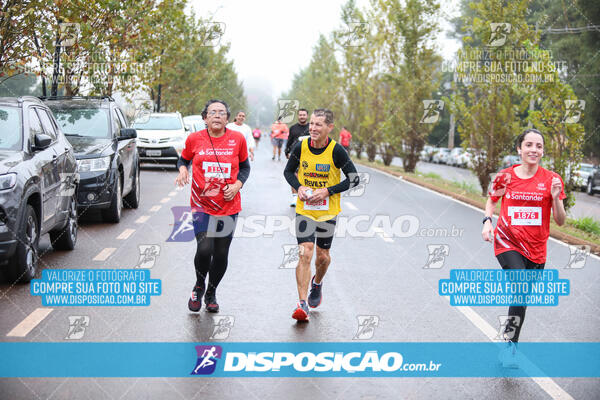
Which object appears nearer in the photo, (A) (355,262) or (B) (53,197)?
(B) (53,197)

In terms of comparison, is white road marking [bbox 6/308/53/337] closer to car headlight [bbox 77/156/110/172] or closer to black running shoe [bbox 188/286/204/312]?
black running shoe [bbox 188/286/204/312]

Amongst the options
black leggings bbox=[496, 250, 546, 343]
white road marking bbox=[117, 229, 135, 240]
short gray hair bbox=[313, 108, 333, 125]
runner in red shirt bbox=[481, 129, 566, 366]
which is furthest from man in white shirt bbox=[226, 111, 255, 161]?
black leggings bbox=[496, 250, 546, 343]

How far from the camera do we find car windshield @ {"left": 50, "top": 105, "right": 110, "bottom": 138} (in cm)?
1248

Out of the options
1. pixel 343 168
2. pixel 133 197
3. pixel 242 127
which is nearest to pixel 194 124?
pixel 242 127

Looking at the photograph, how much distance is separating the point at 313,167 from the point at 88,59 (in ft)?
49.7

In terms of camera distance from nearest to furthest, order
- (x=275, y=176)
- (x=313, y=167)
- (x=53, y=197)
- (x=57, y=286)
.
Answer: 1. (x=313, y=167)
2. (x=57, y=286)
3. (x=53, y=197)
4. (x=275, y=176)

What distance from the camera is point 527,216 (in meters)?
5.65

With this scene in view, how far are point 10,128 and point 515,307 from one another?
5568 millimetres

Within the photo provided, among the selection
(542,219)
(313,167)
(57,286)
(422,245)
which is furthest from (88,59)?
(542,219)

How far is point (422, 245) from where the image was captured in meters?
11.2

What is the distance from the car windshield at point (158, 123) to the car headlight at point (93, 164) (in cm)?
1371

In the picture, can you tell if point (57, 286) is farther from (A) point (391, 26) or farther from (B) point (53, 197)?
(A) point (391, 26)

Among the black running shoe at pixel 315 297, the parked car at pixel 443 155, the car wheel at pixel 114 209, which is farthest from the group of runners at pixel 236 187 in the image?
the parked car at pixel 443 155

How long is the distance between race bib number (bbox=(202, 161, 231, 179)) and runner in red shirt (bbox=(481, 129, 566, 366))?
2.35m
